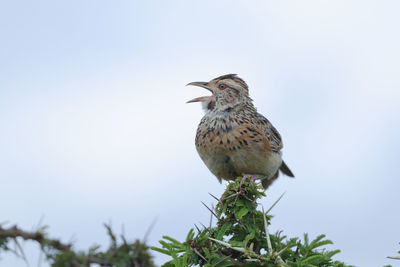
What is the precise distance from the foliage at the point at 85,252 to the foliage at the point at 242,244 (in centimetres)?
187

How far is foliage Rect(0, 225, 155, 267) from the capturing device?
4.84 feet

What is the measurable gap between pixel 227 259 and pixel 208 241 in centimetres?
43

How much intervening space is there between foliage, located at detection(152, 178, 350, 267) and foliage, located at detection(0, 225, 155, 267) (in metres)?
1.87

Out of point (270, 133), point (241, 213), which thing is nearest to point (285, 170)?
point (270, 133)

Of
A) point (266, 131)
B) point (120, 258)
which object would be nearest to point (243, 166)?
point (266, 131)

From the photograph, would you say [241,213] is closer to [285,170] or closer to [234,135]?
[234,135]

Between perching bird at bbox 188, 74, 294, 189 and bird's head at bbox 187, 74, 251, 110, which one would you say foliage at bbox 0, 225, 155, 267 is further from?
bird's head at bbox 187, 74, 251, 110

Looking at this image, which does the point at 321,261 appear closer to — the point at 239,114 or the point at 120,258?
the point at 120,258

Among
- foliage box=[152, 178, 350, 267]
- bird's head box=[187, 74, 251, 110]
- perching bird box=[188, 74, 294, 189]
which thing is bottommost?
foliage box=[152, 178, 350, 267]

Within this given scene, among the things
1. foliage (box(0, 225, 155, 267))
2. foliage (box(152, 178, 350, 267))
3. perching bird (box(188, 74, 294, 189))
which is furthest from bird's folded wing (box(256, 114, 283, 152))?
foliage (box(0, 225, 155, 267))

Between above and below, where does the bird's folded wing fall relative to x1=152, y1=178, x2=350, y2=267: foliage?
above

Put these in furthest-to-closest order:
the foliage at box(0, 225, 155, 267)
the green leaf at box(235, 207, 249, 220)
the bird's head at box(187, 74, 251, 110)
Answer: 1. the bird's head at box(187, 74, 251, 110)
2. the green leaf at box(235, 207, 249, 220)
3. the foliage at box(0, 225, 155, 267)

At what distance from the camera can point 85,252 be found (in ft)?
4.95

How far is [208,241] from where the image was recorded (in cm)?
405
